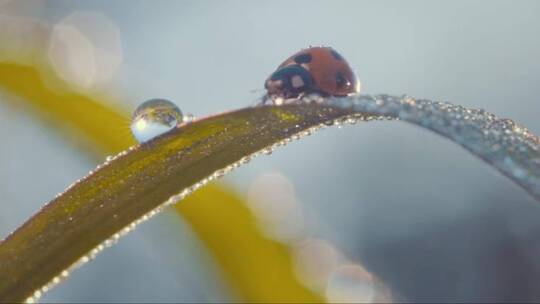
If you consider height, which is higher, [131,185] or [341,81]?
[341,81]

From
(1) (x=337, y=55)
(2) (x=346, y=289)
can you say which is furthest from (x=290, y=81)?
(2) (x=346, y=289)

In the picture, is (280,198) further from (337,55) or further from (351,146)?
(337,55)

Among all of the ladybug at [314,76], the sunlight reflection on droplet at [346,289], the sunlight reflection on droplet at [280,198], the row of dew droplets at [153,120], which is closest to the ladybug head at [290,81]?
the ladybug at [314,76]

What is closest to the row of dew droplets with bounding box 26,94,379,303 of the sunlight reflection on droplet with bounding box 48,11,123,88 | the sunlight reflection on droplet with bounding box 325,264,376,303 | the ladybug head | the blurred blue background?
the ladybug head

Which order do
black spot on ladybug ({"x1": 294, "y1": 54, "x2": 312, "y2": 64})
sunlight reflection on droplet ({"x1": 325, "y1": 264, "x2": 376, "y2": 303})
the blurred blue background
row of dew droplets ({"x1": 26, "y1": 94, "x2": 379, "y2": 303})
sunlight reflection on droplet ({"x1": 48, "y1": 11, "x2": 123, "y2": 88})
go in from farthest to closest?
the blurred blue background, sunlight reflection on droplet ({"x1": 325, "y1": 264, "x2": 376, "y2": 303}), sunlight reflection on droplet ({"x1": 48, "y1": 11, "x2": 123, "y2": 88}), black spot on ladybug ({"x1": 294, "y1": 54, "x2": 312, "y2": 64}), row of dew droplets ({"x1": 26, "y1": 94, "x2": 379, "y2": 303})

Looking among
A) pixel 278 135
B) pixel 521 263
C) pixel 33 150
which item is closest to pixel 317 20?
pixel 33 150

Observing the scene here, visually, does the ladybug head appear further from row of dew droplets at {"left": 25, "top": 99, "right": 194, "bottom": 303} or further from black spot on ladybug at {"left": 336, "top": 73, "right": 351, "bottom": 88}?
row of dew droplets at {"left": 25, "top": 99, "right": 194, "bottom": 303}

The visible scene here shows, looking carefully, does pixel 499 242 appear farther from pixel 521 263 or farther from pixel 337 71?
pixel 337 71
